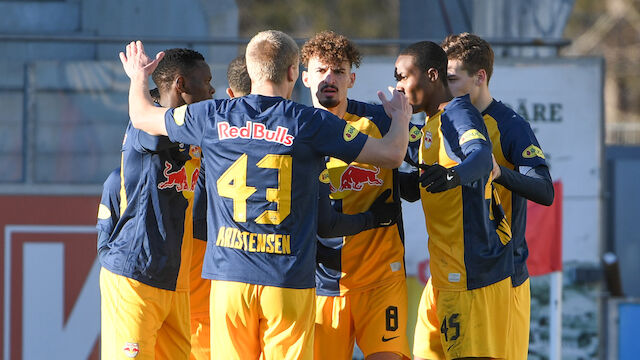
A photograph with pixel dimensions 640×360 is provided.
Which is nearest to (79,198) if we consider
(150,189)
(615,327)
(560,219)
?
(150,189)

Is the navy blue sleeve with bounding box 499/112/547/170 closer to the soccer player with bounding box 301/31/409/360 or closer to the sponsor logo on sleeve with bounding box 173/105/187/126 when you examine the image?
the soccer player with bounding box 301/31/409/360

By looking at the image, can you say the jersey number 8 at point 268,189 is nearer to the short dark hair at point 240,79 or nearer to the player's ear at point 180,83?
the player's ear at point 180,83

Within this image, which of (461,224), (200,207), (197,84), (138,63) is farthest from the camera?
(200,207)

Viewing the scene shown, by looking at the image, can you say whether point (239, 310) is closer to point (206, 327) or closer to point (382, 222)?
point (382, 222)

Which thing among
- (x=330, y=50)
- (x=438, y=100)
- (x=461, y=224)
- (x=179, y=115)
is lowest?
(x=461, y=224)

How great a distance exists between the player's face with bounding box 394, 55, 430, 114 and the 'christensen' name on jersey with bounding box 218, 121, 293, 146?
90 centimetres

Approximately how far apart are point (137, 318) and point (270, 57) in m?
1.52

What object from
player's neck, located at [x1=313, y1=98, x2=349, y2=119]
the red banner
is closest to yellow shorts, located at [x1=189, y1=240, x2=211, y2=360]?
player's neck, located at [x1=313, y1=98, x2=349, y2=119]

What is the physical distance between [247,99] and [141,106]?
0.53 m

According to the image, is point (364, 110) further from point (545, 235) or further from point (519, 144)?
point (545, 235)

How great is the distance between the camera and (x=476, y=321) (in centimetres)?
421

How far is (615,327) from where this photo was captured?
23.2 feet

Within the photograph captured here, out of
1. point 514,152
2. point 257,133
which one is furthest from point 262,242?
point 514,152

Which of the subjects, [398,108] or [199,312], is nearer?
[398,108]
